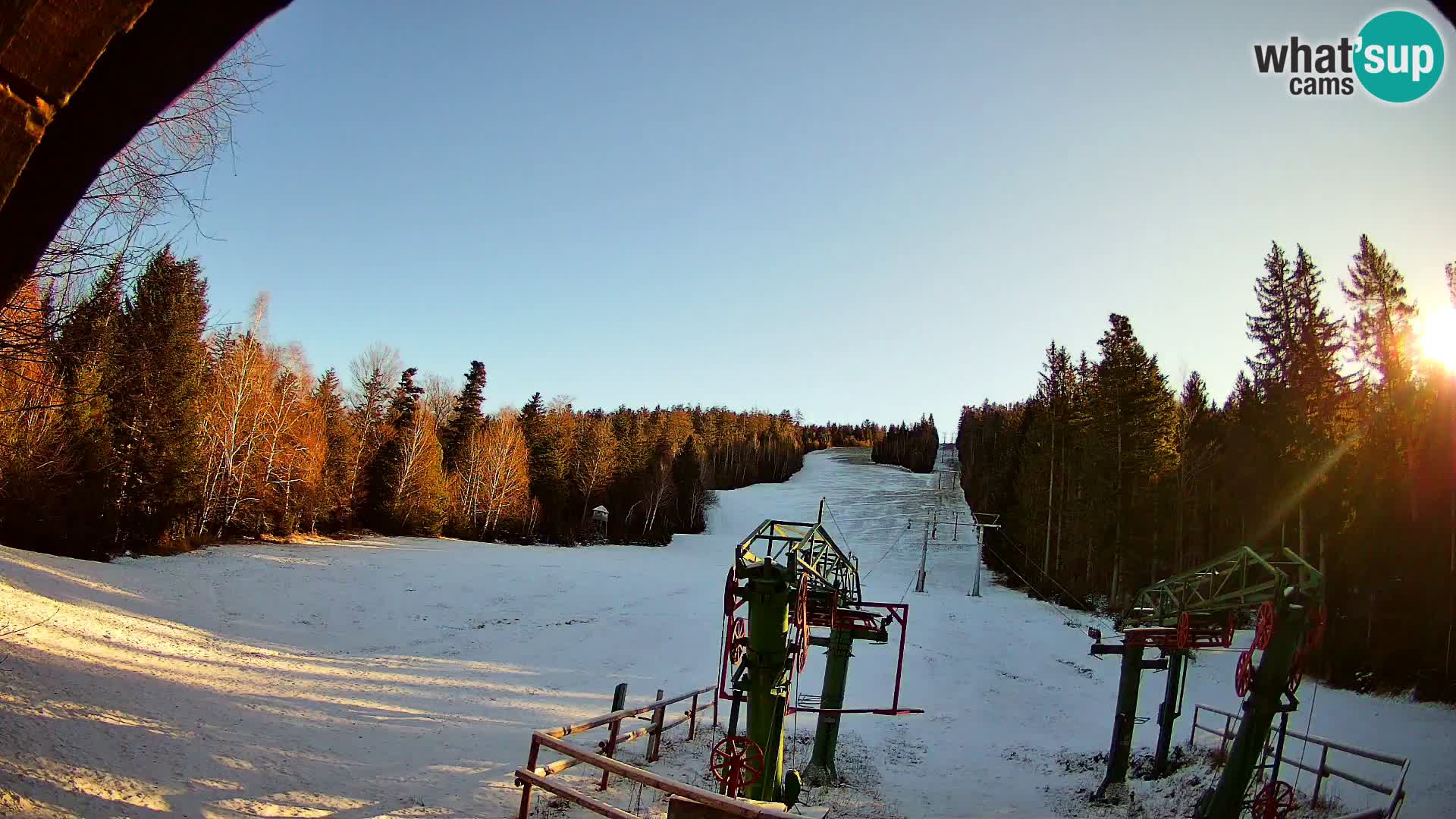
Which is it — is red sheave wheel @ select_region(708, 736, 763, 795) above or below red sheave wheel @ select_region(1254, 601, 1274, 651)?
below

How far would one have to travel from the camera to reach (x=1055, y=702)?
22938 mm

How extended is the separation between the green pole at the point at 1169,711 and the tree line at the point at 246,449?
18.3 metres

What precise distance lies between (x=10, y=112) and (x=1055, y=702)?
2714 cm

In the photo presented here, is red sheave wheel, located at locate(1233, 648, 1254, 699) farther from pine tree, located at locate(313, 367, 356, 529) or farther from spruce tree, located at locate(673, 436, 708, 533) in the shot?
spruce tree, located at locate(673, 436, 708, 533)

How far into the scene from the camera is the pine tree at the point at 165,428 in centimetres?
2822

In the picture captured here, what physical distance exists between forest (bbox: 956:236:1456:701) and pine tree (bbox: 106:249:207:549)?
4318cm

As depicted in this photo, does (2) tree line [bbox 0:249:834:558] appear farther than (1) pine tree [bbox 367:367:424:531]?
No

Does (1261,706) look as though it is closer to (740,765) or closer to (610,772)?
(740,765)

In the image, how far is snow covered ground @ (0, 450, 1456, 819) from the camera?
10.8 metres

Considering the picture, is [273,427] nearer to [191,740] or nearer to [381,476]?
[381,476]

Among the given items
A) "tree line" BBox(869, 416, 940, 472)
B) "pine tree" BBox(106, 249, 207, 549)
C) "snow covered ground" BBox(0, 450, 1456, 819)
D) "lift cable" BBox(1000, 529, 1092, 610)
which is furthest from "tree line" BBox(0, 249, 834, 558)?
"tree line" BBox(869, 416, 940, 472)

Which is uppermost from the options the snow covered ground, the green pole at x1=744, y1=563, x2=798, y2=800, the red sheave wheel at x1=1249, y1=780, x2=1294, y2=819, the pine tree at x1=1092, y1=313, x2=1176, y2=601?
the pine tree at x1=1092, y1=313, x2=1176, y2=601

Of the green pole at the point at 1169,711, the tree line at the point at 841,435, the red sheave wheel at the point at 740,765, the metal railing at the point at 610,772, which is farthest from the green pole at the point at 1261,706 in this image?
the tree line at the point at 841,435

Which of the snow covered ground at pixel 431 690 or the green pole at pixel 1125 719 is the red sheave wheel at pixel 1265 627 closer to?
the green pole at pixel 1125 719
